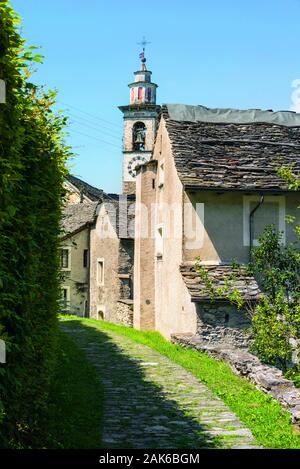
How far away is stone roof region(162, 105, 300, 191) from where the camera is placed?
17172 mm

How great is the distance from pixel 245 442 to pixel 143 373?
4754mm

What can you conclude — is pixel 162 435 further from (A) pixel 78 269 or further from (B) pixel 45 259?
(A) pixel 78 269

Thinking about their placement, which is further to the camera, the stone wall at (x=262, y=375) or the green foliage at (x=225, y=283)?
the green foliage at (x=225, y=283)

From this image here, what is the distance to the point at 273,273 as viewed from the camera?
45.1 feet

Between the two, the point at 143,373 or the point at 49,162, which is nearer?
the point at 49,162

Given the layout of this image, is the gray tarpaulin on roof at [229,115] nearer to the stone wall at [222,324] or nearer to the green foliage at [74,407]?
the stone wall at [222,324]

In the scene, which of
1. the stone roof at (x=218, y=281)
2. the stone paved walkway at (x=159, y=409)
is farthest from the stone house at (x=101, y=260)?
the stone paved walkway at (x=159, y=409)

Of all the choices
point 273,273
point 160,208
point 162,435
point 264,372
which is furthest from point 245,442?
point 160,208

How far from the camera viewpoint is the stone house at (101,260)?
31766 millimetres

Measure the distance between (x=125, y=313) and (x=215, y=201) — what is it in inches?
503

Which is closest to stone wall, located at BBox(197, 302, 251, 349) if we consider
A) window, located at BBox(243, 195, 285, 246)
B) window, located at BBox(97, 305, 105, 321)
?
window, located at BBox(243, 195, 285, 246)

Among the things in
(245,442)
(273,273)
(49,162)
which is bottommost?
(245,442)

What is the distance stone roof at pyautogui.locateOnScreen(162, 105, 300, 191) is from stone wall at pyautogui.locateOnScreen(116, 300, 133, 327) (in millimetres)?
11197

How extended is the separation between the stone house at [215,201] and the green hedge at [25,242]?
7765mm
